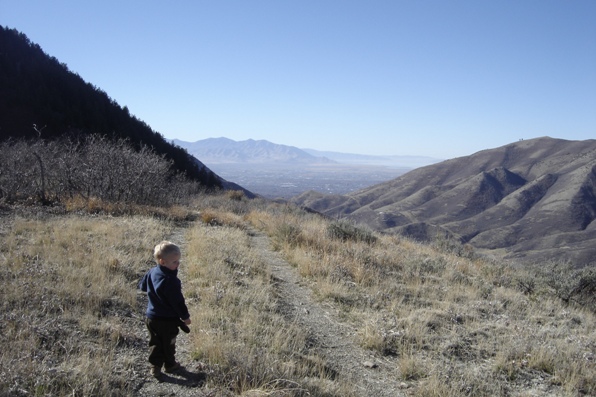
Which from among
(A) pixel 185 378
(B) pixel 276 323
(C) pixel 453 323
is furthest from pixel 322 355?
(C) pixel 453 323

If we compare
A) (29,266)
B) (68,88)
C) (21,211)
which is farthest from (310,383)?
(68,88)

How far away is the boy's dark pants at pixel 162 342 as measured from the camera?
3.55 meters

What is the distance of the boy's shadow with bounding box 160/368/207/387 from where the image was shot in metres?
3.44

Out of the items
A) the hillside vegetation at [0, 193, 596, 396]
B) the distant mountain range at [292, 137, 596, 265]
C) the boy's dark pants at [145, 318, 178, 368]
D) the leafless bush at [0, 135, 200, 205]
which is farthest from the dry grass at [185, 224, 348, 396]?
the distant mountain range at [292, 137, 596, 265]

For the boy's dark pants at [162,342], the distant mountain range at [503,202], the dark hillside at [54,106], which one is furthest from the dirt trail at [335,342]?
the distant mountain range at [503,202]

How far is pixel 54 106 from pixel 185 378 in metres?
48.8

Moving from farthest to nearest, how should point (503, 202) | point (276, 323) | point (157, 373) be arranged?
point (503, 202), point (276, 323), point (157, 373)

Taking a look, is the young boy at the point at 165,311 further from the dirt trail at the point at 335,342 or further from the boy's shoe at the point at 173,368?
the dirt trail at the point at 335,342

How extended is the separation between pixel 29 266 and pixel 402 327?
224 inches

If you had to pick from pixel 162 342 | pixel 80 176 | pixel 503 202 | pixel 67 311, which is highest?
pixel 503 202

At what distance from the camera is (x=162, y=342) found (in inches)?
140

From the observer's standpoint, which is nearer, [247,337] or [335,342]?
[247,337]

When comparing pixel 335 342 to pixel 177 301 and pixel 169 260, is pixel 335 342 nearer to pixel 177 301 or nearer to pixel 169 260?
pixel 177 301

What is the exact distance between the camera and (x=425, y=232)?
78.9 metres
